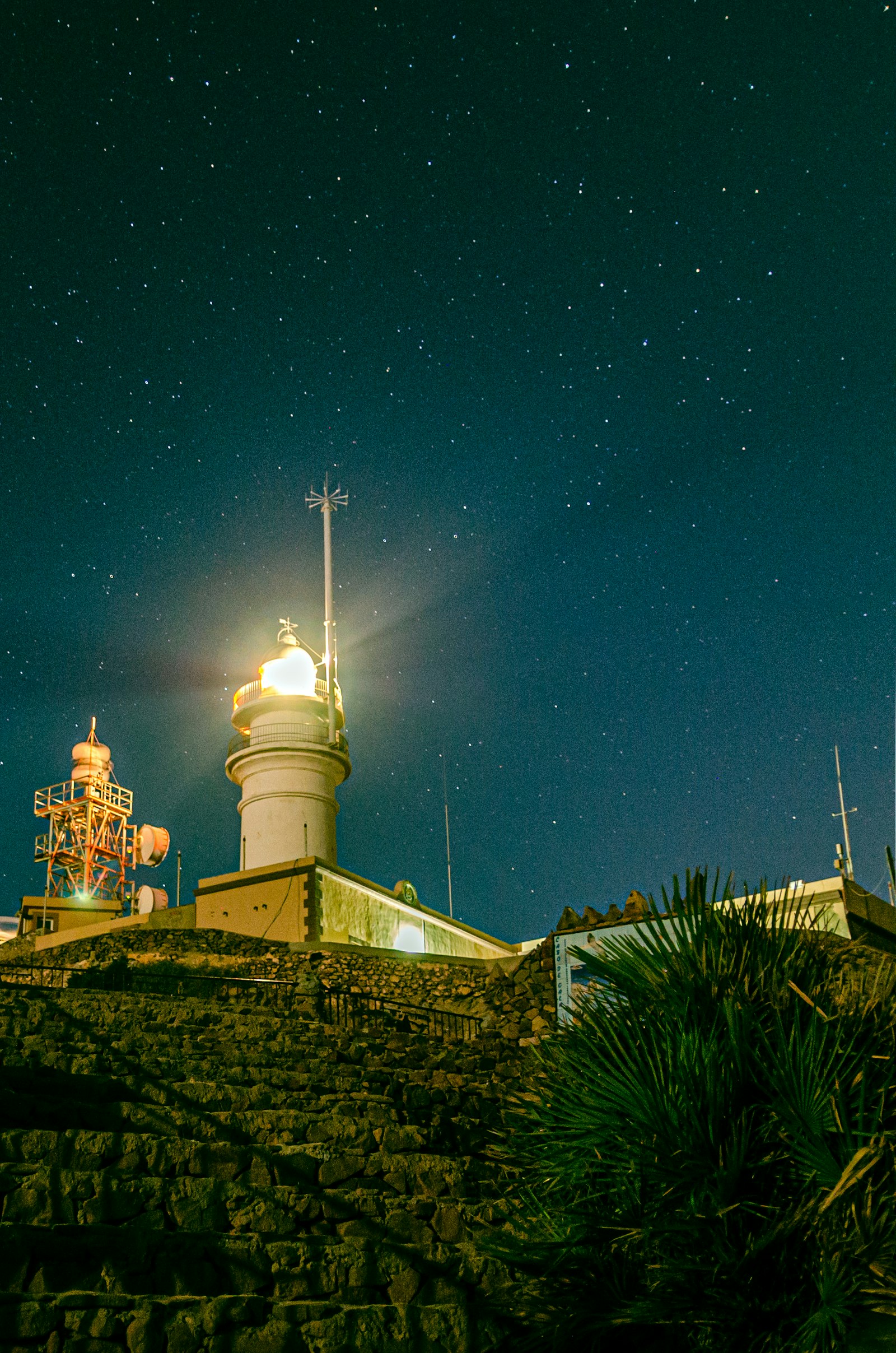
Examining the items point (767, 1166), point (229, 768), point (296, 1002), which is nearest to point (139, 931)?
point (229, 768)

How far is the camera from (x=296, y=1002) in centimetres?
1664

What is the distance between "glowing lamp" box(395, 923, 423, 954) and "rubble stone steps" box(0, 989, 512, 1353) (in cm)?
1961

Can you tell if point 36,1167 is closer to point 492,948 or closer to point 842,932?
point 842,932

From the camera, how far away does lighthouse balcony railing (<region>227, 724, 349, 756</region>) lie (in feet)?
104

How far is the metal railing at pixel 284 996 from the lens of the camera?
16.1m

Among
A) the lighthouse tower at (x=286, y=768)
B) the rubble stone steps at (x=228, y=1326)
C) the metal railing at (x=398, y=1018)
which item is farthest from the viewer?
the lighthouse tower at (x=286, y=768)

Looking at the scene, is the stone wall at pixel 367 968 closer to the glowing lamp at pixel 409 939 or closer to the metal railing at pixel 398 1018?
the metal railing at pixel 398 1018

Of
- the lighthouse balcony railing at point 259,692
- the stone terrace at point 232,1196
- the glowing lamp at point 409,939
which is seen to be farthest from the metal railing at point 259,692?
the stone terrace at point 232,1196

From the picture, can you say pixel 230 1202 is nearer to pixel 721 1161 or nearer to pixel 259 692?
pixel 721 1161

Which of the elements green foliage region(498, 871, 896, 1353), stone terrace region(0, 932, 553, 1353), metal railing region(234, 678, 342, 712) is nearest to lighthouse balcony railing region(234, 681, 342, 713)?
metal railing region(234, 678, 342, 712)

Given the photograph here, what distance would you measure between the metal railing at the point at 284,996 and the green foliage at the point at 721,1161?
8337 mm

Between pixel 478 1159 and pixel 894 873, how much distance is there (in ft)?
14.3

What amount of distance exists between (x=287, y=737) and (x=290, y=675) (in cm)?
221

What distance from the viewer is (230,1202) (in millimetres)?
7492
